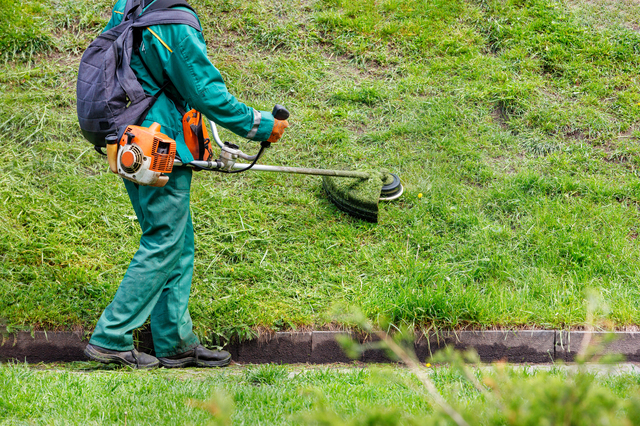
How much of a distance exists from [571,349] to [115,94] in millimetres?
3586

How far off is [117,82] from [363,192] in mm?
2476

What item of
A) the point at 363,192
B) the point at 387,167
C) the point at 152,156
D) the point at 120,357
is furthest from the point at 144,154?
the point at 387,167

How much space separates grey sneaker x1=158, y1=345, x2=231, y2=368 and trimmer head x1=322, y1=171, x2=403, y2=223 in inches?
76.4

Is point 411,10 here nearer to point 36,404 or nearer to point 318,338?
point 318,338

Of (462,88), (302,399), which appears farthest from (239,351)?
(462,88)

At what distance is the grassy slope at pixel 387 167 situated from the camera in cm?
415

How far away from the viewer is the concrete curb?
12.6ft

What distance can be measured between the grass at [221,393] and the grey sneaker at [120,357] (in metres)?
0.10

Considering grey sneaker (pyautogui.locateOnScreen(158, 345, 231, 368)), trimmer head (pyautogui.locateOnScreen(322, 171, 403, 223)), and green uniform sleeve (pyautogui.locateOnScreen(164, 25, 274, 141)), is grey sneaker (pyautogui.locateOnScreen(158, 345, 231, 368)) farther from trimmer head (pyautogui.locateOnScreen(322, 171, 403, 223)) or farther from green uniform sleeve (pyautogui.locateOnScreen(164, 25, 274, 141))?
trimmer head (pyautogui.locateOnScreen(322, 171, 403, 223))

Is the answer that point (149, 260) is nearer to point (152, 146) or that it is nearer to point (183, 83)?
point (152, 146)

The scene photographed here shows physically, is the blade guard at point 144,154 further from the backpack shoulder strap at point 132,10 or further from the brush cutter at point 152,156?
the backpack shoulder strap at point 132,10

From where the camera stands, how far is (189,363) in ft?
12.2

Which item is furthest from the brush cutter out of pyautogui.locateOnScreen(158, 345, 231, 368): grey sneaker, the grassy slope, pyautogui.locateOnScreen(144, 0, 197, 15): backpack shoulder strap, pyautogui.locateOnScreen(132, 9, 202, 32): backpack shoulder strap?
pyautogui.locateOnScreen(158, 345, 231, 368): grey sneaker

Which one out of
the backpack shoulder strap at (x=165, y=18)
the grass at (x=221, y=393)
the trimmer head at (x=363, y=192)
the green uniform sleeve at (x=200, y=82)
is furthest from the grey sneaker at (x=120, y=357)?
the trimmer head at (x=363, y=192)
